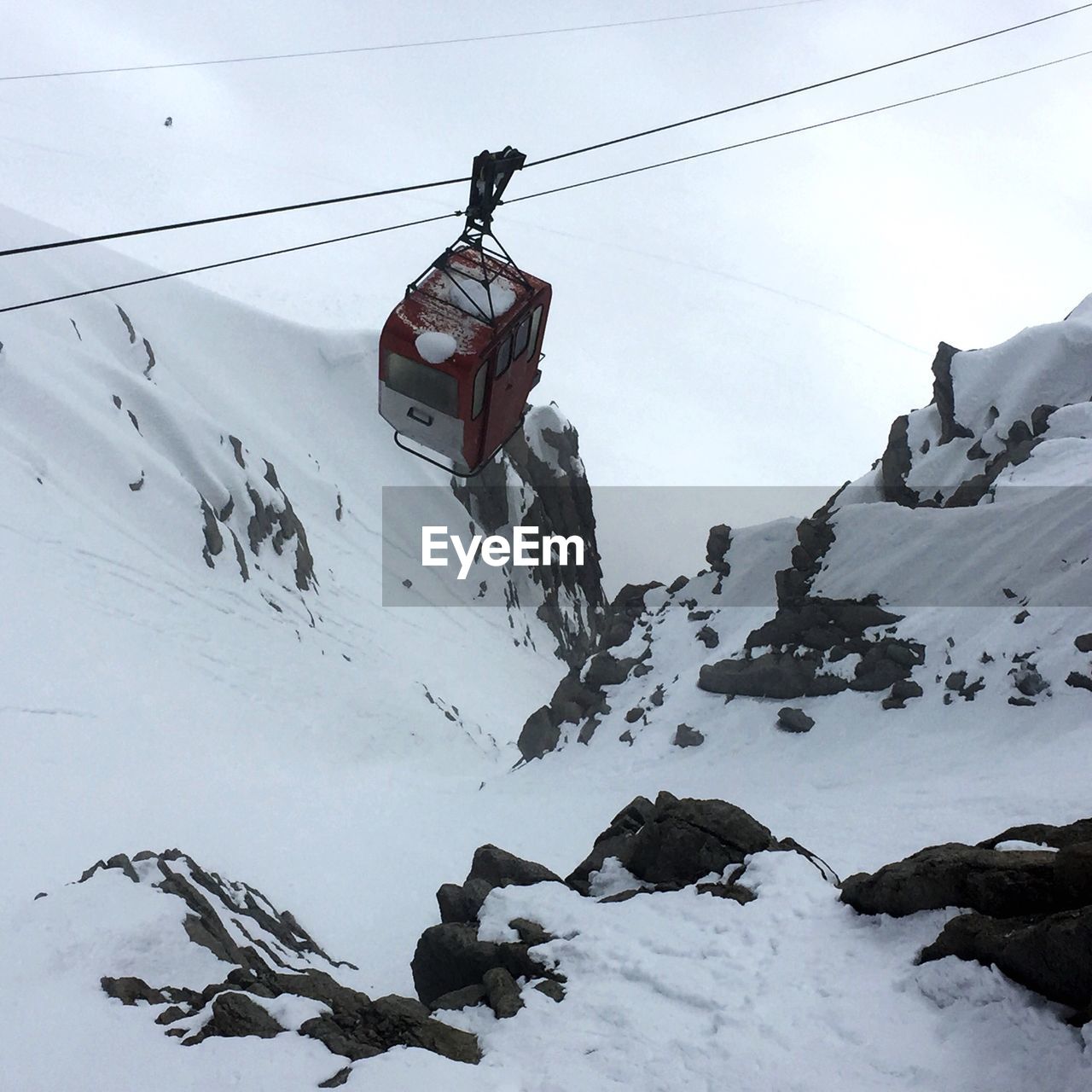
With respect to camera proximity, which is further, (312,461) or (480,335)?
(312,461)

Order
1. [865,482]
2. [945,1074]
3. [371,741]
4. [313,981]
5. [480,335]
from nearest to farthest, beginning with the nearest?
[945,1074] → [313,981] → [480,335] → [371,741] → [865,482]

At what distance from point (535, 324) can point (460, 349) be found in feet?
6.00

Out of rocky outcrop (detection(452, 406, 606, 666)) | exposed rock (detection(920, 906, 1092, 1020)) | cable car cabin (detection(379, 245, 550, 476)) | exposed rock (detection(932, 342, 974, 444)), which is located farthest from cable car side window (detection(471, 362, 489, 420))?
rocky outcrop (detection(452, 406, 606, 666))

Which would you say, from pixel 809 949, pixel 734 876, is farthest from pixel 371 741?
pixel 809 949

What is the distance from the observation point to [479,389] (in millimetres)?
9828

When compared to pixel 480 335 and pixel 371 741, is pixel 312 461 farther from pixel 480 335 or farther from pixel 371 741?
pixel 480 335

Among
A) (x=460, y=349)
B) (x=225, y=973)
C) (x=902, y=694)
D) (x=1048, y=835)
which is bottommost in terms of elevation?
(x=225, y=973)

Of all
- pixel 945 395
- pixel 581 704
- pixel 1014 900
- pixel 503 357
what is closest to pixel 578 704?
pixel 581 704

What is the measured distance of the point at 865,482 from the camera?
90.2ft

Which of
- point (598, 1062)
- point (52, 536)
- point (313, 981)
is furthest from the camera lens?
point (52, 536)

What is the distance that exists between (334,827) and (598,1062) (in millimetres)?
11521

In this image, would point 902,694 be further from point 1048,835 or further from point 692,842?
point 1048,835

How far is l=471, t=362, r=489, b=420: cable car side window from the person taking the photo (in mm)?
9625

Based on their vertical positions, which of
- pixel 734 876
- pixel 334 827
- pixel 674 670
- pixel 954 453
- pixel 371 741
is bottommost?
pixel 734 876
